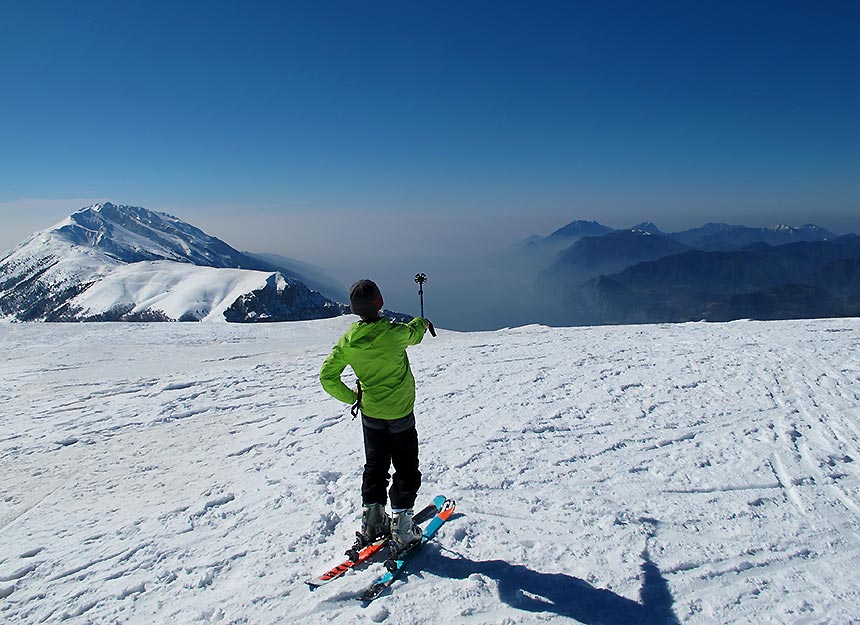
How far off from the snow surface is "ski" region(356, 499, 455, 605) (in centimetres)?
10

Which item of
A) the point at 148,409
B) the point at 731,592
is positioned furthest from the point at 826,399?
the point at 148,409

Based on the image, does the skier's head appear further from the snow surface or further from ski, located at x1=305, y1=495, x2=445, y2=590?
the snow surface

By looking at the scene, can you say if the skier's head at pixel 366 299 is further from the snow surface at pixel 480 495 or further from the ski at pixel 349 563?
the snow surface at pixel 480 495

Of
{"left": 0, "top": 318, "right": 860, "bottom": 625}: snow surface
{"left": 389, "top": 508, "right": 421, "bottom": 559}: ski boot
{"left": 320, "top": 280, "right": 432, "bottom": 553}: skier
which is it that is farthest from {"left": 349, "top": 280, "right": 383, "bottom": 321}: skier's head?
{"left": 0, "top": 318, "right": 860, "bottom": 625}: snow surface

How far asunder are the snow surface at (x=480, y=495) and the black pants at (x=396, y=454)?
79cm

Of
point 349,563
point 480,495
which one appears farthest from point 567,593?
point 349,563

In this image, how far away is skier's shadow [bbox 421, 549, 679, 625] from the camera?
13.0ft

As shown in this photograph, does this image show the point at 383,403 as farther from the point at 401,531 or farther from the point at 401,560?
the point at 401,560

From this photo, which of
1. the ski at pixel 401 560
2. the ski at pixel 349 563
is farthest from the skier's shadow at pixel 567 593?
the ski at pixel 349 563

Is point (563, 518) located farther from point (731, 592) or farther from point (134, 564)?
point (134, 564)

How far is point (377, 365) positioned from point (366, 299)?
69 centimetres

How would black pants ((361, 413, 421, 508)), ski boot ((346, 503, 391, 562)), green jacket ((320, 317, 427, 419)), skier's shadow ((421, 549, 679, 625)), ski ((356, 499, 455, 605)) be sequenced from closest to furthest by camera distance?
skier's shadow ((421, 549, 679, 625)) < ski ((356, 499, 455, 605)) < green jacket ((320, 317, 427, 419)) < black pants ((361, 413, 421, 508)) < ski boot ((346, 503, 391, 562))

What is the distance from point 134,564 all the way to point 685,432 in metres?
8.50

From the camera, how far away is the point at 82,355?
1723cm
